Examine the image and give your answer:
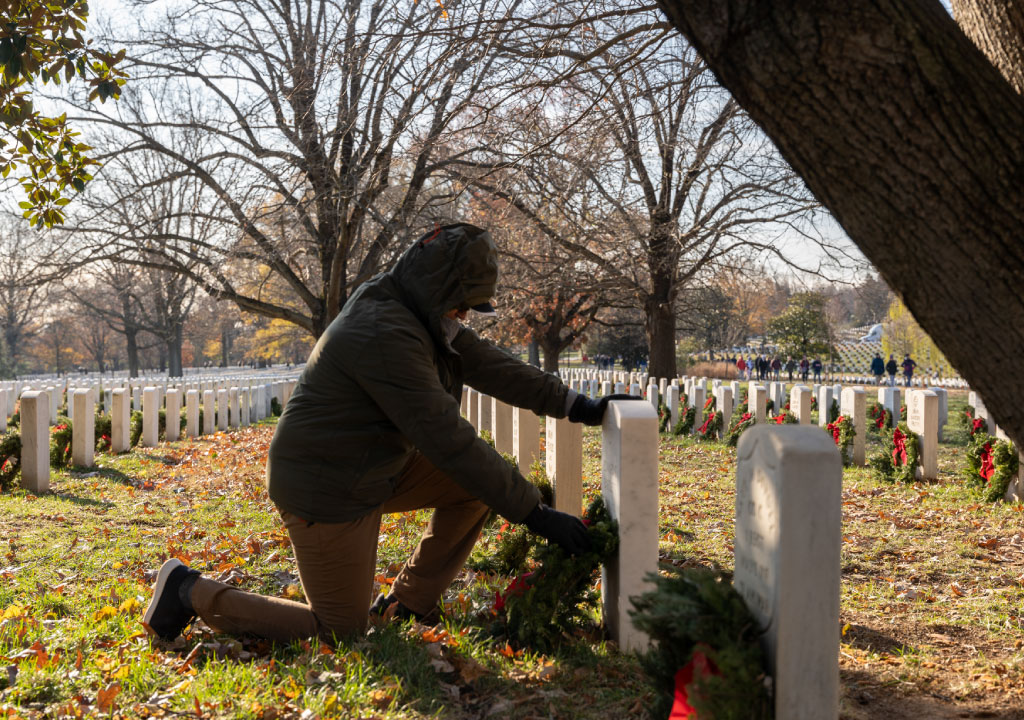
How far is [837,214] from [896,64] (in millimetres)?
398

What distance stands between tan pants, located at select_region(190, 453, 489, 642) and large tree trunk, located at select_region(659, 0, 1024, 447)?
83.7 inches

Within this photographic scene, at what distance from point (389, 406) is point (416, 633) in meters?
1.01

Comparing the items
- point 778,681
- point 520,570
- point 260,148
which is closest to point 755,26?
point 778,681

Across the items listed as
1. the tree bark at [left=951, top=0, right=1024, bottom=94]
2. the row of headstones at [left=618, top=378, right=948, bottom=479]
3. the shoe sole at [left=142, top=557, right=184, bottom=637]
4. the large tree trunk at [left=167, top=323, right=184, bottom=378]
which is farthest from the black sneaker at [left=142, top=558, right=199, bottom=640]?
the large tree trunk at [left=167, top=323, right=184, bottom=378]

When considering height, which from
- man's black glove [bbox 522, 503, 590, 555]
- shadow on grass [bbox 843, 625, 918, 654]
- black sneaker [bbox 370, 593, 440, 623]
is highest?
man's black glove [bbox 522, 503, 590, 555]

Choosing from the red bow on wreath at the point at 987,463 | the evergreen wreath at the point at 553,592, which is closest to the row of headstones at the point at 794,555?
the evergreen wreath at the point at 553,592

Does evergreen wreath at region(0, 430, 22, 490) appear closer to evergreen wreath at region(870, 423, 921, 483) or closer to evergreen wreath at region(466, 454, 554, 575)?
evergreen wreath at region(466, 454, 554, 575)

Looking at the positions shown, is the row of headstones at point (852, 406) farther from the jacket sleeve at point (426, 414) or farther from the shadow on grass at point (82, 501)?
the shadow on grass at point (82, 501)

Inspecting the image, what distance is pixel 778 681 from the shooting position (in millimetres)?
2074

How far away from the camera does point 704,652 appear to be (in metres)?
2.10

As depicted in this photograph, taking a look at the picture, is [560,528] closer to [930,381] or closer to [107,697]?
[107,697]

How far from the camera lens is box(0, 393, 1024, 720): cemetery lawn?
8.79 ft

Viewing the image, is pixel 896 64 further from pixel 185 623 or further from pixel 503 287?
pixel 503 287

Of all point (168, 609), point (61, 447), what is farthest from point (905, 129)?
point (61, 447)
